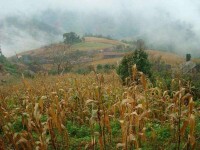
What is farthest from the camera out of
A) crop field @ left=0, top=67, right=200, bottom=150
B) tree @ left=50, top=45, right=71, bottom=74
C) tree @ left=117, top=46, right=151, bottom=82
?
tree @ left=50, top=45, right=71, bottom=74

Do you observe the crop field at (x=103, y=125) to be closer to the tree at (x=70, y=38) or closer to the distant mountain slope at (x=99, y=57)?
the distant mountain slope at (x=99, y=57)

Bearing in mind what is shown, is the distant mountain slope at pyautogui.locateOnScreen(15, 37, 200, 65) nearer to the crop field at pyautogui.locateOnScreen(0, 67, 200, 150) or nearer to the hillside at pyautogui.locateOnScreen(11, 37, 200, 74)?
the hillside at pyautogui.locateOnScreen(11, 37, 200, 74)

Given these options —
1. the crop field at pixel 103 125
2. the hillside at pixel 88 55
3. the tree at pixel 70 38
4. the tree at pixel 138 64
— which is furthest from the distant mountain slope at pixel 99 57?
the crop field at pixel 103 125

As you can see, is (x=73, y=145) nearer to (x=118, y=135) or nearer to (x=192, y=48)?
(x=118, y=135)

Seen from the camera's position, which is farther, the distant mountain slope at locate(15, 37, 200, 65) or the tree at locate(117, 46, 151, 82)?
the distant mountain slope at locate(15, 37, 200, 65)

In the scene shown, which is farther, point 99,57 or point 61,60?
point 99,57

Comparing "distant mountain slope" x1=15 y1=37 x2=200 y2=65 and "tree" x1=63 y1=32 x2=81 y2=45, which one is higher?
"tree" x1=63 y1=32 x2=81 y2=45

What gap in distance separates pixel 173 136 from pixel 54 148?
2440mm

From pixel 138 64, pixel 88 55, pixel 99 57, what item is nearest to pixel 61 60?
pixel 138 64

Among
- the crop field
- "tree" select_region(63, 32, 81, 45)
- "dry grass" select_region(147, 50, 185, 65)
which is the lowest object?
"dry grass" select_region(147, 50, 185, 65)

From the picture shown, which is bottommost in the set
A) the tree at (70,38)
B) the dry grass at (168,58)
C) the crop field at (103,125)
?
the dry grass at (168,58)

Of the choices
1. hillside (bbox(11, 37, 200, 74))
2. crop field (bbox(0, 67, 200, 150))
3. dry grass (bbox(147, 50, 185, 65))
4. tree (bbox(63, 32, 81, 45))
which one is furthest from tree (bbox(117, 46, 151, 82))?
tree (bbox(63, 32, 81, 45))

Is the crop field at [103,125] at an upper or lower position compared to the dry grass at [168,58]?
upper

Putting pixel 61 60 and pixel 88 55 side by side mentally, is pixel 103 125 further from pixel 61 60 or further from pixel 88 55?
pixel 88 55
